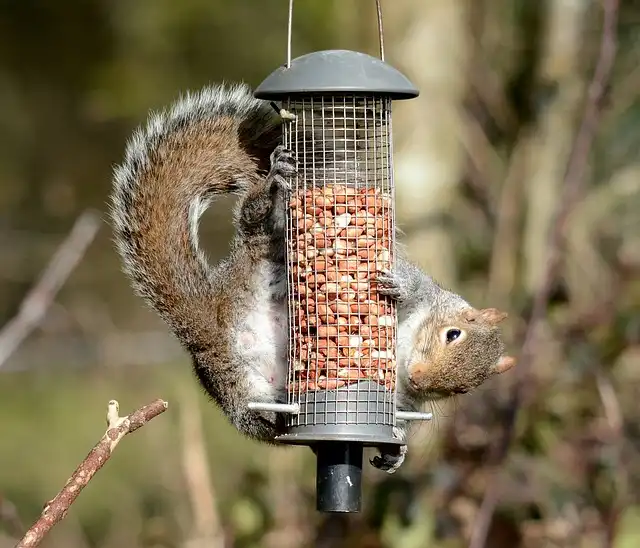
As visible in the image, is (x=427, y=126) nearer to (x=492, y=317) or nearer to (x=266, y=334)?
(x=492, y=317)

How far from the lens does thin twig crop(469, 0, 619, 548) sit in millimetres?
3008

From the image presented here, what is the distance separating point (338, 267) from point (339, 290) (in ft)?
0.15

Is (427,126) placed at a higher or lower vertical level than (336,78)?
higher

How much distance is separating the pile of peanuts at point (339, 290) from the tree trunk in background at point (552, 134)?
262 cm

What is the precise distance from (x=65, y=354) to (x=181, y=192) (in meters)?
4.99

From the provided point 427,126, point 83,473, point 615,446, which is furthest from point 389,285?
point 427,126

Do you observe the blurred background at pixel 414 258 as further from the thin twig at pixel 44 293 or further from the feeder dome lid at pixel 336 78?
the feeder dome lid at pixel 336 78

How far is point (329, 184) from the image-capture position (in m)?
2.43

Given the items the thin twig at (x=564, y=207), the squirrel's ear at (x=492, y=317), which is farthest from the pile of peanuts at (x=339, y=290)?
the thin twig at (x=564, y=207)

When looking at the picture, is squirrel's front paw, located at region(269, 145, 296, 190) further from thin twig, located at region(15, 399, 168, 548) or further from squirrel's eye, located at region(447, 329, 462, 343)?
thin twig, located at region(15, 399, 168, 548)

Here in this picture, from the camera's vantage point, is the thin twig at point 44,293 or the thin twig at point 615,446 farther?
the thin twig at point 615,446

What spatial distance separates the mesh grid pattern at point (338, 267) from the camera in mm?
2375

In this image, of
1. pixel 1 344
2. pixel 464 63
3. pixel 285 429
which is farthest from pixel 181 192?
pixel 464 63

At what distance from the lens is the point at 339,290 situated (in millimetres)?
2400
